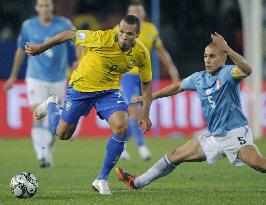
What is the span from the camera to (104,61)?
423 inches

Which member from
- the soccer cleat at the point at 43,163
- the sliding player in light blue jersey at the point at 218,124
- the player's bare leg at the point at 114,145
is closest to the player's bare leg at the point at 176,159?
the sliding player in light blue jersey at the point at 218,124

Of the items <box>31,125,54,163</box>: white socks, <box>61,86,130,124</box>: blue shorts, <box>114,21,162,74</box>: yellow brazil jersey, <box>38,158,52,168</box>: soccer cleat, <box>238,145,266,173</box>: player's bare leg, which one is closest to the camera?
<box>238,145,266,173</box>: player's bare leg

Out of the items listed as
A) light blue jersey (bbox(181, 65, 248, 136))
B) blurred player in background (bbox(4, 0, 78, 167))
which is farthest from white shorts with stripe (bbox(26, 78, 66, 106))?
light blue jersey (bbox(181, 65, 248, 136))

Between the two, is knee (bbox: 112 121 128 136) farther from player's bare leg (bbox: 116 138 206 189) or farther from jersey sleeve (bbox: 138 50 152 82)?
jersey sleeve (bbox: 138 50 152 82)

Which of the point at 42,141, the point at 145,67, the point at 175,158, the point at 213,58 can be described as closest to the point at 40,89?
the point at 42,141

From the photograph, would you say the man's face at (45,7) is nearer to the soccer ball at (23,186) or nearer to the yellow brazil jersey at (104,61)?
the yellow brazil jersey at (104,61)

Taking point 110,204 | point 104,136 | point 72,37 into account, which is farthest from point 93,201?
point 104,136

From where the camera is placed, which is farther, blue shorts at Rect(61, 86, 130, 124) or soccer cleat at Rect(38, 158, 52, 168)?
soccer cleat at Rect(38, 158, 52, 168)

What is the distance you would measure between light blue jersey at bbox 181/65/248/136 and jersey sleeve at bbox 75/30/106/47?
1.28 meters

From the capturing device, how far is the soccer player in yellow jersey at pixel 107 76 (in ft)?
34.2

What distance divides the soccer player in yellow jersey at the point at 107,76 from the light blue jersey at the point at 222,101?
0.71 m

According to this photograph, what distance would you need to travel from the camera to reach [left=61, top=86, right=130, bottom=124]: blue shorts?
35.1 ft

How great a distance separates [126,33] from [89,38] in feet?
1.96

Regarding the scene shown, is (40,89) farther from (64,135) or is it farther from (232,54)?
(232,54)
